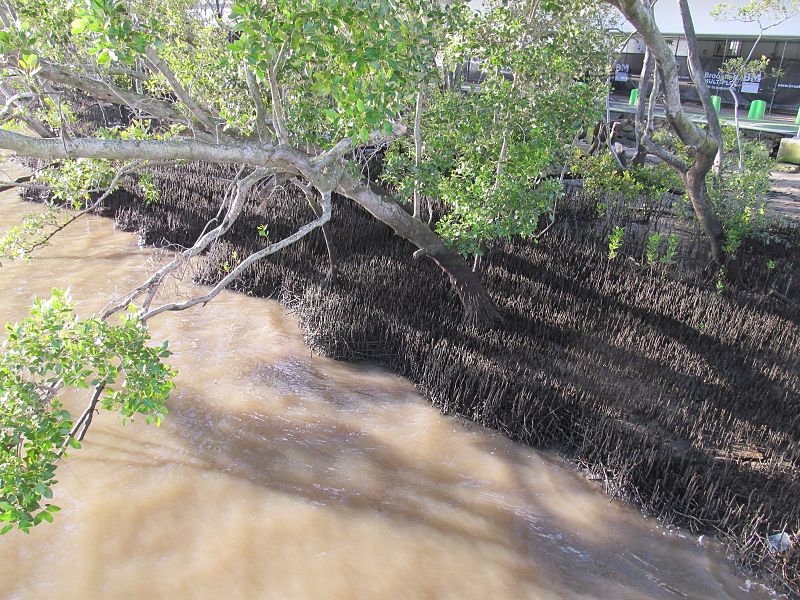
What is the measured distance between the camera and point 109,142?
251cm

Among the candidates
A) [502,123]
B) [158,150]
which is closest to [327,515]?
[158,150]

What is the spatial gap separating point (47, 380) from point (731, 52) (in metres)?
15.3


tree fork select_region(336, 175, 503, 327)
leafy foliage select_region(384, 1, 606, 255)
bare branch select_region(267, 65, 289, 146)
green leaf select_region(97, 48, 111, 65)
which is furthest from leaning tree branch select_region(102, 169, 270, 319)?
leafy foliage select_region(384, 1, 606, 255)

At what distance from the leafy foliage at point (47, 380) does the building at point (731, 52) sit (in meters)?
12.2

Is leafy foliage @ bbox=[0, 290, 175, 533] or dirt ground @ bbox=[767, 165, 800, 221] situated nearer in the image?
leafy foliage @ bbox=[0, 290, 175, 533]

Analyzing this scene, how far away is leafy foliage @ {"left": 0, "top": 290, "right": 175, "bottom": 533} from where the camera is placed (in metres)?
2.04

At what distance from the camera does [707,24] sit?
40.2ft

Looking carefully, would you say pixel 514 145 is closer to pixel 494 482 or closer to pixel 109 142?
pixel 494 482

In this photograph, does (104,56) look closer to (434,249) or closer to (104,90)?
(104,90)

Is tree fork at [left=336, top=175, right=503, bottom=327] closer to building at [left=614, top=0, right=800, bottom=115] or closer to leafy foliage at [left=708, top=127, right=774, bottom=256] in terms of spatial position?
leafy foliage at [left=708, top=127, right=774, bottom=256]

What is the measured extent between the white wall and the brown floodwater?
1167 cm

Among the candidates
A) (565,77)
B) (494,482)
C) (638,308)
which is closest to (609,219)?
(638,308)

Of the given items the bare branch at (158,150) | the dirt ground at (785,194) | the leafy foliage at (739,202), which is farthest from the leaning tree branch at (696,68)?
the bare branch at (158,150)

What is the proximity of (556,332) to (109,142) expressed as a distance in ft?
12.1
